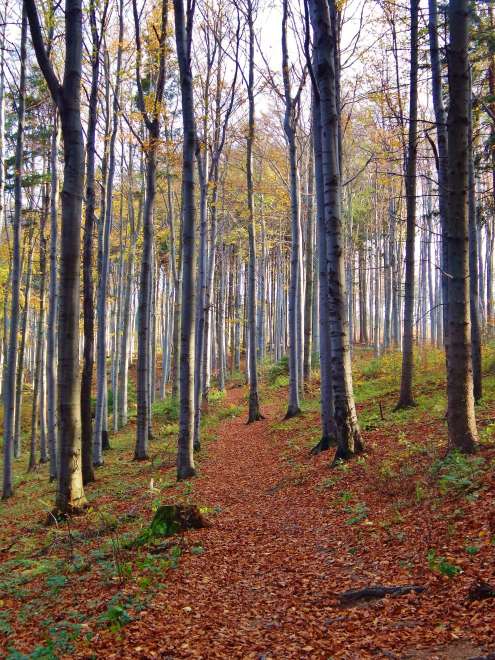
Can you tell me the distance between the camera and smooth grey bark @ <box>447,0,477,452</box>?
6094 millimetres

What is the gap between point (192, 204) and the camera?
9.20 meters

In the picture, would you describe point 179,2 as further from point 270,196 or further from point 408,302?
point 270,196

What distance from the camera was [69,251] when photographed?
23.6 ft

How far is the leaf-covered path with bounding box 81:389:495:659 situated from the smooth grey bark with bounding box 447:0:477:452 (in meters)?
1.65

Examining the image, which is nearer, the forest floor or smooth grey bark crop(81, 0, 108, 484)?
the forest floor

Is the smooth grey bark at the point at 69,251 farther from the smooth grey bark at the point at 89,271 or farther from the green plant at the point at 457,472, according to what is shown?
the green plant at the point at 457,472

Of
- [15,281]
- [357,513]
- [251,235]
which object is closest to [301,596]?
[357,513]

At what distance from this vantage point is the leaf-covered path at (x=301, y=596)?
3.16 meters

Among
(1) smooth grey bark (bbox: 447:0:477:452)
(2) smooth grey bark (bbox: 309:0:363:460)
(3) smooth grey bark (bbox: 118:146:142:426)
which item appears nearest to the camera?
(1) smooth grey bark (bbox: 447:0:477:452)

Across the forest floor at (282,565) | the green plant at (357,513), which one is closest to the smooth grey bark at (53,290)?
the forest floor at (282,565)

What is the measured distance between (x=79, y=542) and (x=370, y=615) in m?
4.13

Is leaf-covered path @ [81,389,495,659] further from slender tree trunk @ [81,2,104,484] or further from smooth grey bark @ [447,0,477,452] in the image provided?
slender tree trunk @ [81,2,104,484]

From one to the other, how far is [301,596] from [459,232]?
4517 millimetres

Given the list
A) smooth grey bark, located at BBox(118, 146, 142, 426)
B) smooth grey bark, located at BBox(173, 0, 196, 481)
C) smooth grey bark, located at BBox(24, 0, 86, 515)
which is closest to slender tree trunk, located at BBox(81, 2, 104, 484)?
smooth grey bark, located at BBox(173, 0, 196, 481)
